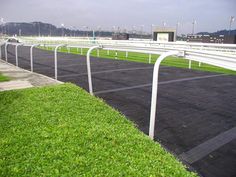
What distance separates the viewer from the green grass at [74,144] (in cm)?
442

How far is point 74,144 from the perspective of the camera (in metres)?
5.32

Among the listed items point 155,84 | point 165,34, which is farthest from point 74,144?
point 165,34

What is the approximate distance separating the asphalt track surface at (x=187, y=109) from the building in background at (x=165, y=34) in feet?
78.0

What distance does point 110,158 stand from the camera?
479cm

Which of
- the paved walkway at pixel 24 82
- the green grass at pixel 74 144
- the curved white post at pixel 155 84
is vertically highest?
the curved white post at pixel 155 84

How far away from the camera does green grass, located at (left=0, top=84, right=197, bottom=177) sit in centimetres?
442

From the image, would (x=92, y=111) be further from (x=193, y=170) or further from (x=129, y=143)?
(x=193, y=170)

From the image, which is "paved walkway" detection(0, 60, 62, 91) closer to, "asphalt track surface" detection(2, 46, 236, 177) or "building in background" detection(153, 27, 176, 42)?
"asphalt track surface" detection(2, 46, 236, 177)

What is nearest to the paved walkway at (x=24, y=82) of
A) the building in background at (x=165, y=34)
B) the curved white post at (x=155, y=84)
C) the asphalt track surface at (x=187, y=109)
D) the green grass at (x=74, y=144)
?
the asphalt track surface at (x=187, y=109)

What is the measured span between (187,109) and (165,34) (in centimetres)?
3180

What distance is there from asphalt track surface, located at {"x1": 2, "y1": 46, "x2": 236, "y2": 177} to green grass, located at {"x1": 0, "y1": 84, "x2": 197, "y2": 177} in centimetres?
57

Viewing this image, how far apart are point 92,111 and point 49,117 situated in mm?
1210

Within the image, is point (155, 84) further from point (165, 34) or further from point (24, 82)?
point (165, 34)

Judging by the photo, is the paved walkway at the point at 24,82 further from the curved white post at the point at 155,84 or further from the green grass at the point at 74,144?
the curved white post at the point at 155,84
